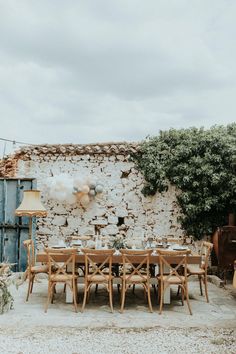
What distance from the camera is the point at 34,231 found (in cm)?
884

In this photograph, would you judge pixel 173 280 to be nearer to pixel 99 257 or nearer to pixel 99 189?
pixel 99 257

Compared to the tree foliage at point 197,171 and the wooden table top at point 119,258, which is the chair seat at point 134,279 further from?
the tree foliage at point 197,171

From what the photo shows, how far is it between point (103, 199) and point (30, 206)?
1.84m

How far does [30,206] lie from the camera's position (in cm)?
812

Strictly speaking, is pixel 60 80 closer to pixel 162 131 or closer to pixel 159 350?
pixel 162 131

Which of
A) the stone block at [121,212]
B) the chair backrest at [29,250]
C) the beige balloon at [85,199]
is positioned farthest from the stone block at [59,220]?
the chair backrest at [29,250]

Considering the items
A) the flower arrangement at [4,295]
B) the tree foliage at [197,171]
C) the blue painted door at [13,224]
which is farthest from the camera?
the tree foliage at [197,171]

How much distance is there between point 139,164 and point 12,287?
369cm

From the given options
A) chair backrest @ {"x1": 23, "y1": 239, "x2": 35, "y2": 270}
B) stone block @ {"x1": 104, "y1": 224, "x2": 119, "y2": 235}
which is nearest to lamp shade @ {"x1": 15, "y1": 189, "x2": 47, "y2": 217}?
chair backrest @ {"x1": 23, "y1": 239, "x2": 35, "y2": 270}

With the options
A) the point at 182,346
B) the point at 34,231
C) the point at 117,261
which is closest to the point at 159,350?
the point at 182,346

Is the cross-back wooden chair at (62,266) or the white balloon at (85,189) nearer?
the cross-back wooden chair at (62,266)

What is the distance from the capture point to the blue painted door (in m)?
8.73

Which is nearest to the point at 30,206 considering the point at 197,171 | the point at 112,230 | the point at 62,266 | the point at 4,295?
the point at 112,230

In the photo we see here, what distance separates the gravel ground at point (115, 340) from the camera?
434 centimetres
